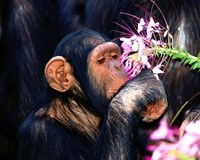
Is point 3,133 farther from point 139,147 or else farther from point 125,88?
point 125,88

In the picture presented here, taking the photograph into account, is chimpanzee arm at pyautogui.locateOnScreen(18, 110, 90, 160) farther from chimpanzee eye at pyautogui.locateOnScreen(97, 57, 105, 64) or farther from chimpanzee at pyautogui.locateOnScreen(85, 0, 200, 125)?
chimpanzee at pyautogui.locateOnScreen(85, 0, 200, 125)

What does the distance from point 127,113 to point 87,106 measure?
0.61m

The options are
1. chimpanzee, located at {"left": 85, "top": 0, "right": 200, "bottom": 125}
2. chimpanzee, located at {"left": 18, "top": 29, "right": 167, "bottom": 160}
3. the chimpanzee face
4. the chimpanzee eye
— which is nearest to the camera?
chimpanzee, located at {"left": 18, "top": 29, "right": 167, "bottom": 160}

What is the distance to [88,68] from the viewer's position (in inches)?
130

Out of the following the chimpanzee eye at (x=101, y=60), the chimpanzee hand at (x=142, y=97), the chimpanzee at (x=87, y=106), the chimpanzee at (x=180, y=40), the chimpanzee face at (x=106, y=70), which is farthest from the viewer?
the chimpanzee at (x=180, y=40)

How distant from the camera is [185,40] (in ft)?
11.7

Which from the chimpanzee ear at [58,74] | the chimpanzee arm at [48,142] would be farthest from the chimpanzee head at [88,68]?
the chimpanzee arm at [48,142]

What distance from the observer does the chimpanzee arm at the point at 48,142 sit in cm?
314

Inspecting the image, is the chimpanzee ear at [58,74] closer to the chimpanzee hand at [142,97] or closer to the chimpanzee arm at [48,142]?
the chimpanzee arm at [48,142]

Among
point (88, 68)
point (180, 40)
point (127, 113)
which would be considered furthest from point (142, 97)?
point (180, 40)

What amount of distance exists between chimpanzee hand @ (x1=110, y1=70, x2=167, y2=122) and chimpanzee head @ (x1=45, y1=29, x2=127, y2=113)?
0.24 meters

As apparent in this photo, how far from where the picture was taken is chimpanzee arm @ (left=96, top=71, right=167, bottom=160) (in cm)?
277

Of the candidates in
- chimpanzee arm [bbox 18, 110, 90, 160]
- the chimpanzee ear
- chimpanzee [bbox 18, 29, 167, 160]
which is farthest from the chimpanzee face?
chimpanzee arm [bbox 18, 110, 90, 160]

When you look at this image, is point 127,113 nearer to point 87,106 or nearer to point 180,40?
point 87,106
